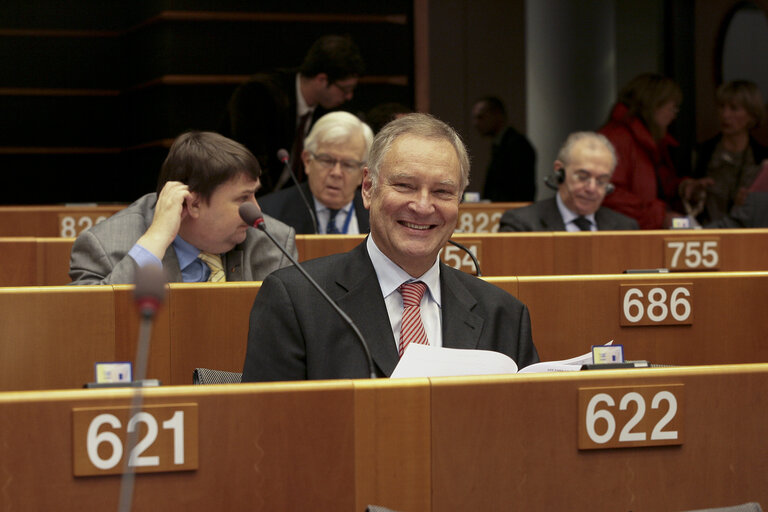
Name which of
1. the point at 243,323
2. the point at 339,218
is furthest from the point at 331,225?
the point at 243,323

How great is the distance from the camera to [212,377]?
2260mm

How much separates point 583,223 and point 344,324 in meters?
2.82

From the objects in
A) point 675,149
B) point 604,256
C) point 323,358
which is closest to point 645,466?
point 323,358

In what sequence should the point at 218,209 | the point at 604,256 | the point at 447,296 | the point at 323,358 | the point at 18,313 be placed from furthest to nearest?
the point at 604,256, the point at 218,209, the point at 18,313, the point at 447,296, the point at 323,358

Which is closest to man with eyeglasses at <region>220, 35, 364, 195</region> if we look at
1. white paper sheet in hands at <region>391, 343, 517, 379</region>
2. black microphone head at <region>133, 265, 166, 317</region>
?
white paper sheet in hands at <region>391, 343, 517, 379</region>

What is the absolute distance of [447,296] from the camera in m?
2.21

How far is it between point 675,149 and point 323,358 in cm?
669

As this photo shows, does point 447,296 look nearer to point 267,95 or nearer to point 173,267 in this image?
point 173,267

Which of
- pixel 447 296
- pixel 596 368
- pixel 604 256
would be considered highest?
pixel 604 256

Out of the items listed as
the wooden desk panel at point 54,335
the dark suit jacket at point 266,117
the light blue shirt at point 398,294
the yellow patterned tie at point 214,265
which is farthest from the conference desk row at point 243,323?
the dark suit jacket at point 266,117

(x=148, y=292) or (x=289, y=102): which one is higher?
(x=289, y=102)

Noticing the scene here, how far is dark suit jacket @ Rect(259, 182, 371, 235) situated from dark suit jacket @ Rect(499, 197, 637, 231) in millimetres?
655

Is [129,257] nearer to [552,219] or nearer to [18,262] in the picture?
[18,262]

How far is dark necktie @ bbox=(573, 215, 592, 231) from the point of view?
4656 mm
